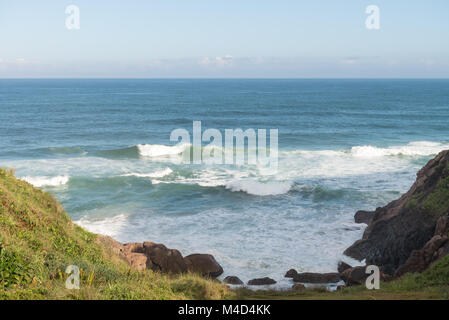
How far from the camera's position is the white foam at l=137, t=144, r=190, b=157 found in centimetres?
4107

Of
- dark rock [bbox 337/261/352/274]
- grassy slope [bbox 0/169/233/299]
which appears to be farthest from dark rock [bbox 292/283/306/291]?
grassy slope [bbox 0/169/233/299]

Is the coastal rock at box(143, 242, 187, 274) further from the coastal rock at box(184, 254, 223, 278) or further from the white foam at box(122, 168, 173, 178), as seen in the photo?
the white foam at box(122, 168, 173, 178)

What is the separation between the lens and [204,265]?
16.8m

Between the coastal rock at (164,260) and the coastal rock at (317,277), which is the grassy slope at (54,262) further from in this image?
the coastal rock at (317,277)

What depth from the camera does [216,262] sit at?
1717 cm

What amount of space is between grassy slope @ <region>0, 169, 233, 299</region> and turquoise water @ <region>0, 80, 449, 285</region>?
21.9 ft

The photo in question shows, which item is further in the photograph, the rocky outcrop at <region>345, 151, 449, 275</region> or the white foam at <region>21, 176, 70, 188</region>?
the white foam at <region>21, 176, 70, 188</region>

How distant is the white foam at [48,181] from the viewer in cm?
2999

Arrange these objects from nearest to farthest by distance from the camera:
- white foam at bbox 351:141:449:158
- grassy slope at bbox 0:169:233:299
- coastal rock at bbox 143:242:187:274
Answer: grassy slope at bbox 0:169:233:299
coastal rock at bbox 143:242:187:274
white foam at bbox 351:141:449:158

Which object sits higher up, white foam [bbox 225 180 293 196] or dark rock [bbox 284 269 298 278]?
white foam [bbox 225 180 293 196]
